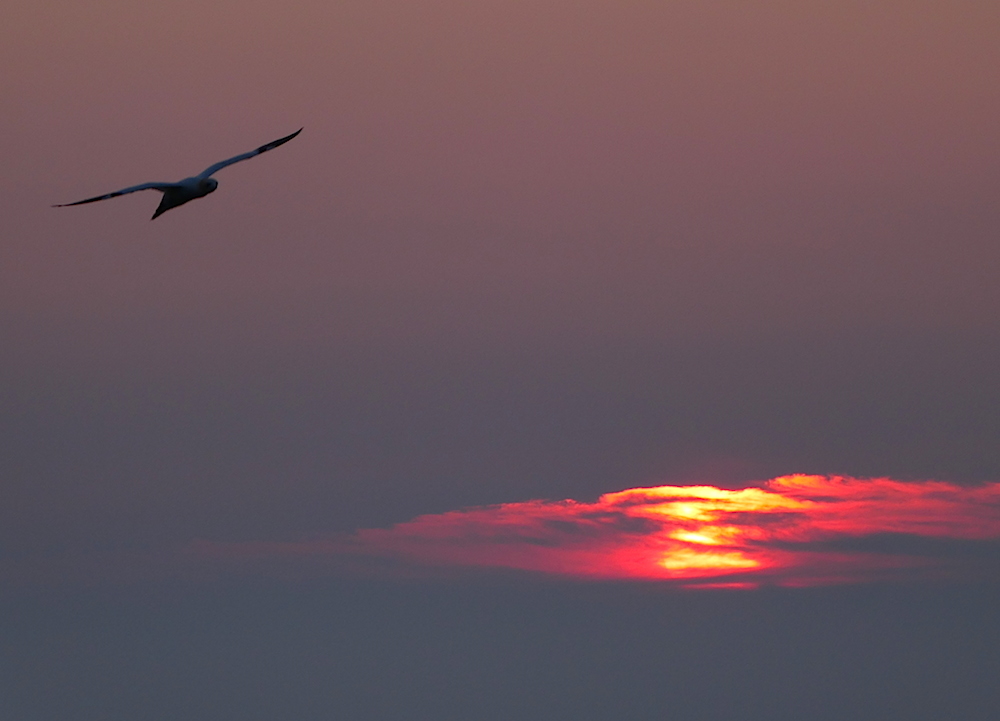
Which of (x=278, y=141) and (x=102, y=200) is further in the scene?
(x=278, y=141)

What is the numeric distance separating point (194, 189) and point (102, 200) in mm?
5412

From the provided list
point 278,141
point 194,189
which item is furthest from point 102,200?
point 278,141

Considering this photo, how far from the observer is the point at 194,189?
5700 centimetres

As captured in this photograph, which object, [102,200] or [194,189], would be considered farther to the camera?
[194,189]

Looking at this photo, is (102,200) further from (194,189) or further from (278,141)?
(278,141)

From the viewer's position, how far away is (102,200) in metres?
52.5

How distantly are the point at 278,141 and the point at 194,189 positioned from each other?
4.99 m

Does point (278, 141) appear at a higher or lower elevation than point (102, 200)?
higher

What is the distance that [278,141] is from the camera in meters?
59.3
